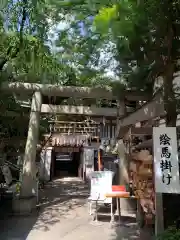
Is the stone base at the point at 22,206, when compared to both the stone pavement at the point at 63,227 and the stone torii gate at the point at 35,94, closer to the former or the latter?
the stone pavement at the point at 63,227

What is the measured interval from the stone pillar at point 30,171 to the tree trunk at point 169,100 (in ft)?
17.2

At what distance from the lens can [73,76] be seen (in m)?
8.88

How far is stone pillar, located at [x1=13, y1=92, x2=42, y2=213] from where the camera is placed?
299 inches

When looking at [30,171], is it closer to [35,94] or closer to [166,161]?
[35,94]

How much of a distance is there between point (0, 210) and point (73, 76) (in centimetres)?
492

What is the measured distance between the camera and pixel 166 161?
148 inches

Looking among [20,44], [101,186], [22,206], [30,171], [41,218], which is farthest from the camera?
[30,171]

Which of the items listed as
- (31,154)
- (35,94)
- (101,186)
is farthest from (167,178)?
(35,94)

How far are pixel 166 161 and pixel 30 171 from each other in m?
5.33

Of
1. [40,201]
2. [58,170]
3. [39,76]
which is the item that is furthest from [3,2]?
[58,170]

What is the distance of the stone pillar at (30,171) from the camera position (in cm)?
760

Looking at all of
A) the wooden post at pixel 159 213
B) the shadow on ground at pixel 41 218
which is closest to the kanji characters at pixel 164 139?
the wooden post at pixel 159 213

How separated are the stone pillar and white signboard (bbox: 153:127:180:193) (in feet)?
16.9

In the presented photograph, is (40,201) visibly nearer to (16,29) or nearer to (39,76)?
(39,76)
